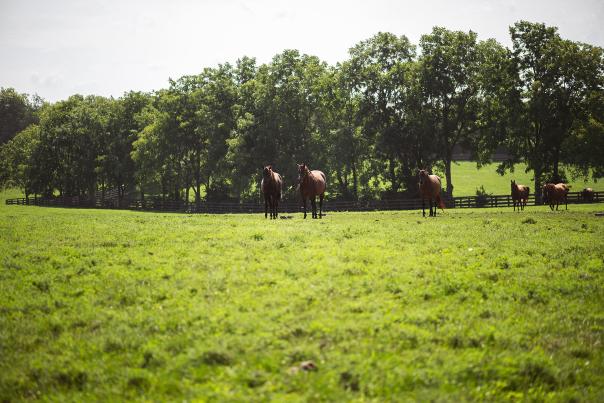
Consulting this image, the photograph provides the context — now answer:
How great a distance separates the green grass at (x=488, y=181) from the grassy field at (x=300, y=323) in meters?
59.1

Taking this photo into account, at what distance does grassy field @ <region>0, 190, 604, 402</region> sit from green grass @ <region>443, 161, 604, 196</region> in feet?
194

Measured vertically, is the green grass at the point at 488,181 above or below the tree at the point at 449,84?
below

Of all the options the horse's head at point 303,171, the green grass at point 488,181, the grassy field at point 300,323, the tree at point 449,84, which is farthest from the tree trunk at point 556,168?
the grassy field at point 300,323

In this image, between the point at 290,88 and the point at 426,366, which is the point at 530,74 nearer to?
the point at 290,88

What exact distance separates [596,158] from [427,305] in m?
53.7

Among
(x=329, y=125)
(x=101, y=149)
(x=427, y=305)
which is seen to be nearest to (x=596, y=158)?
(x=329, y=125)

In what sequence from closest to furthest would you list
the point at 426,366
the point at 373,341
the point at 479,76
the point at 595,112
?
the point at 426,366
the point at 373,341
the point at 595,112
the point at 479,76

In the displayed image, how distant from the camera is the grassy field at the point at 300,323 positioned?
621cm

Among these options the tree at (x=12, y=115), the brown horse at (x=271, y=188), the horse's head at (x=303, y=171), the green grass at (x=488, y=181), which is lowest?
the brown horse at (x=271, y=188)

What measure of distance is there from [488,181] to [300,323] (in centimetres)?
8203

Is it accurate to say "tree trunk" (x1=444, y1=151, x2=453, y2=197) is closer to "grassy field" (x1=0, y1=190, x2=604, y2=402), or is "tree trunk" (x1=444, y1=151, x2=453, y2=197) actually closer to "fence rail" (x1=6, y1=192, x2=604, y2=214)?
"fence rail" (x1=6, y1=192, x2=604, y2=214)

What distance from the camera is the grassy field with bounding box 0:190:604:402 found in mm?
6211

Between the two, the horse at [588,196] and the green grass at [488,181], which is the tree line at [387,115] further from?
the green grass at [488,181]

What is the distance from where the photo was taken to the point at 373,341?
7.17 metres
